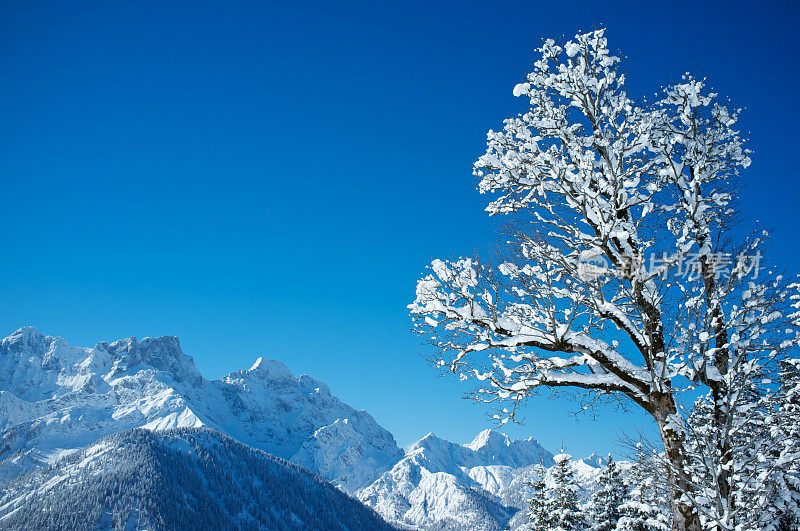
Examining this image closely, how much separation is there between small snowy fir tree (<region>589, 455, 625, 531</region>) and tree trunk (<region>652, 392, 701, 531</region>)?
20177mm

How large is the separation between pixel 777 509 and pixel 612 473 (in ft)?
Answer: 59.1

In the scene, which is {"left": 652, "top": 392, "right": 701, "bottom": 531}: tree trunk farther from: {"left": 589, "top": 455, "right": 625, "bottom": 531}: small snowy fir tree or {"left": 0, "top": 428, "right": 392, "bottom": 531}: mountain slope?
{"left": 0, "top": 428, "right": 392, "bottom": 531}: mountain slope

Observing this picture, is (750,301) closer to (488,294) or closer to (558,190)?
(558,190)

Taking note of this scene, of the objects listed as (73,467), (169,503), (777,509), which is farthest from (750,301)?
(73,467)

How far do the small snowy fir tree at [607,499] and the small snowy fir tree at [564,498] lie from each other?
79cm

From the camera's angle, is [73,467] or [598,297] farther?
[73,467]

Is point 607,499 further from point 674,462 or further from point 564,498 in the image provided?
point 674,462

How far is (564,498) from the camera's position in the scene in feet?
75.9

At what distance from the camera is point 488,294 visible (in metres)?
5.92

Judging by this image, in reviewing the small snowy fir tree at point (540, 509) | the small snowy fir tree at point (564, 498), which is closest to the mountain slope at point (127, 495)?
the small snowy fir tree at point (540, 509)

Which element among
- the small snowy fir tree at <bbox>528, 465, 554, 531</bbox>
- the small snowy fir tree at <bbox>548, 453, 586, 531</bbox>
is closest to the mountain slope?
the small snowy fir tree at <bbox>528, 465, 554, 531</bbox>

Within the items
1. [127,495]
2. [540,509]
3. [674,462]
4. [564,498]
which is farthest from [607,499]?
[127,495]

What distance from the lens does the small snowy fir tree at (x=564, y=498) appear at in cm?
2267

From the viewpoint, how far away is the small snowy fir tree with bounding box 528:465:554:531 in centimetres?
2316
